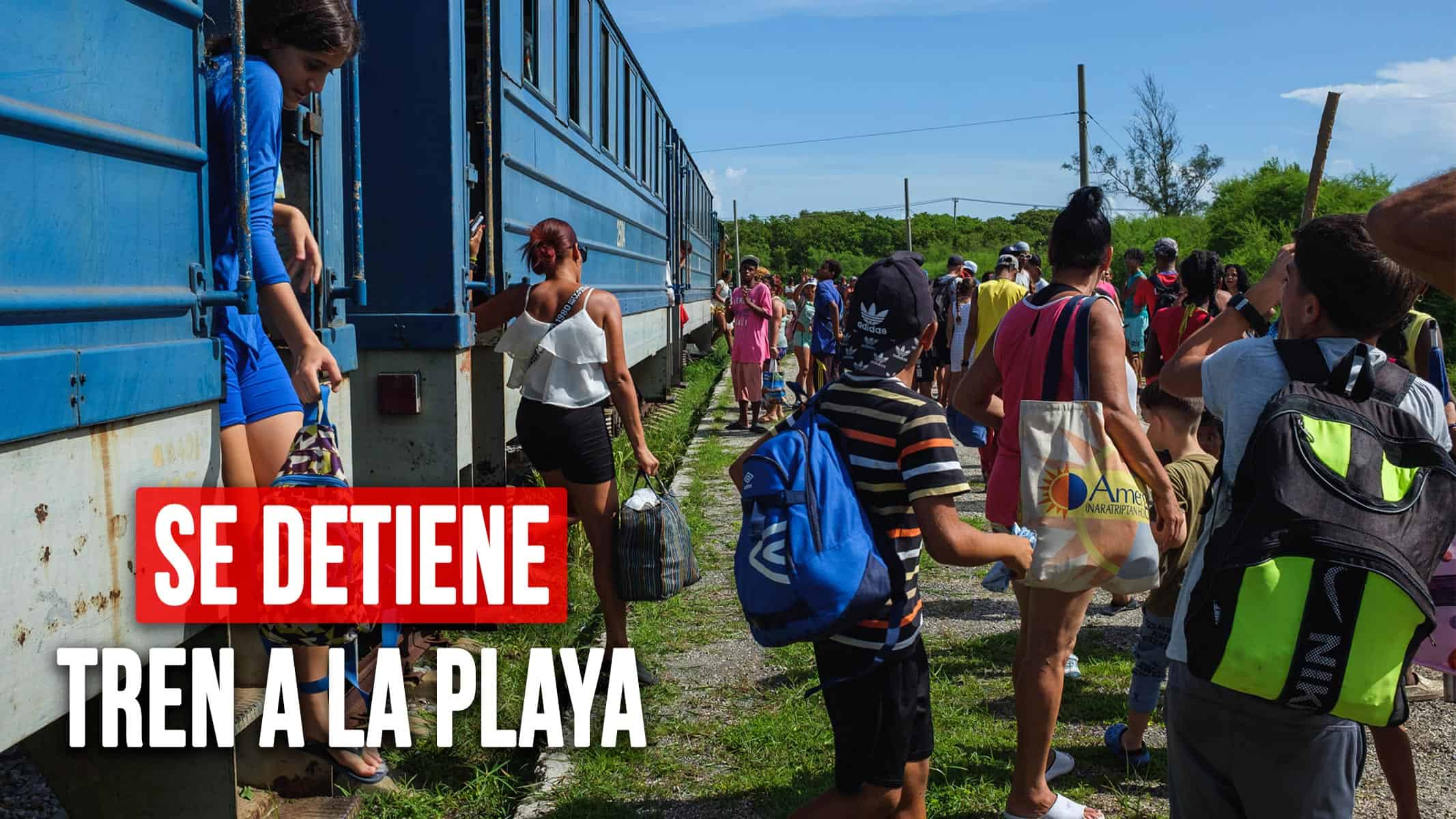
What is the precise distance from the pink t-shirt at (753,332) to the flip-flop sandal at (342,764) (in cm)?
908

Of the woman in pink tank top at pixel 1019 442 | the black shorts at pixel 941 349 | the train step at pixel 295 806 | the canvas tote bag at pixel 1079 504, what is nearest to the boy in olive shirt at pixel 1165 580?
the woman in pink tank top at pixel 1019 442

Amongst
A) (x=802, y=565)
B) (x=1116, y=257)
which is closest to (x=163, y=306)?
(x=802, y=565)

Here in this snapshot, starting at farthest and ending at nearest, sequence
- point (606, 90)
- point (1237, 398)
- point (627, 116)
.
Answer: point (627, 116), point (606, 90), point (1237, 398)

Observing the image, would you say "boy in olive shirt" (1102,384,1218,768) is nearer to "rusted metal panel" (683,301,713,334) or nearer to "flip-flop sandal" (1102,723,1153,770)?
"flip-flop sandal" (1102,723,1153,770)

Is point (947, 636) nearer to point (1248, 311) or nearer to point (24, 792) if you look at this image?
point (1248, 311)

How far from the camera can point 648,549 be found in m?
4.61

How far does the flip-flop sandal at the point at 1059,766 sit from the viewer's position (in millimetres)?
3898

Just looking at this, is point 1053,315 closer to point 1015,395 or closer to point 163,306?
point 1015,395

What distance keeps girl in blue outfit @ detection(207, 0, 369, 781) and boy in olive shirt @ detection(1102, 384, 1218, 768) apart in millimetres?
2422

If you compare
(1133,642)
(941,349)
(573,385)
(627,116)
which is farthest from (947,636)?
(941,349)

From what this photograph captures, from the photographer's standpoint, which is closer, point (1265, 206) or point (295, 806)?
point (295, 806)

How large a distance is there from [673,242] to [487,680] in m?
12.0

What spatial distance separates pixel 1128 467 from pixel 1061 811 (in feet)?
3.09

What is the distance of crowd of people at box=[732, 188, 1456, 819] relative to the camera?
7.28ft
